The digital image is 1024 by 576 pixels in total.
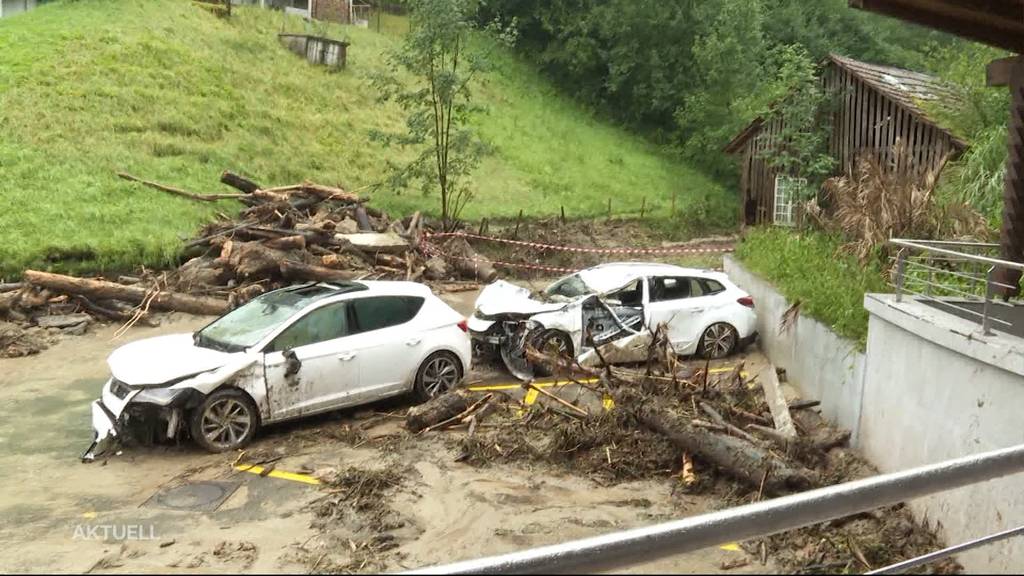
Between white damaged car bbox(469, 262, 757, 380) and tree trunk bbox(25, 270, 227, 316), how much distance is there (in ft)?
20.6

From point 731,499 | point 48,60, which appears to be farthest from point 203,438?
point 48,60

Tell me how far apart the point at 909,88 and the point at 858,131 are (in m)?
1.61

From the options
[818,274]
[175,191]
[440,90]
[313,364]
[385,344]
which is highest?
[440,90]

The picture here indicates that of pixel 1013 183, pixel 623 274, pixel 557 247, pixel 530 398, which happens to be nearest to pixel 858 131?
pixel 557 247

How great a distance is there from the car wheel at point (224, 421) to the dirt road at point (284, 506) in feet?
0.67

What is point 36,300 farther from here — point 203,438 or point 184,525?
point 184,525

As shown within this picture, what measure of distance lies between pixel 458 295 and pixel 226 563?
12484 millimetres

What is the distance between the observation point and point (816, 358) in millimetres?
10945

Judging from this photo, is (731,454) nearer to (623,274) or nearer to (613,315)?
(613,315)

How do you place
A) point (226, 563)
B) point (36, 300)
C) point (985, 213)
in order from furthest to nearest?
point (36, 300) → point (985, 213) → point (226, 563)

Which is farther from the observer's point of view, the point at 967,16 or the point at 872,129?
the point at 872,129

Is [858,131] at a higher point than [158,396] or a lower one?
higher

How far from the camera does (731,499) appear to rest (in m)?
8.17

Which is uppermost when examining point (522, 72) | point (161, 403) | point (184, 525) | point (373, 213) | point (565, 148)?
point (522, 72)
